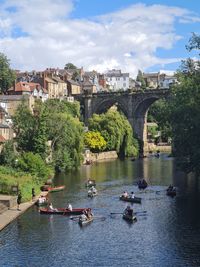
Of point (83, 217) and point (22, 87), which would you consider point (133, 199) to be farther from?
point (22, 87)

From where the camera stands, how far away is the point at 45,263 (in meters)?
36.1

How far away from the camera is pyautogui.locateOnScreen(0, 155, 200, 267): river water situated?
3678 centimetres

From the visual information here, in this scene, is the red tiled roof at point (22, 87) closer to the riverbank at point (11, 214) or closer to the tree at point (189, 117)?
the tree at point (189, 117)

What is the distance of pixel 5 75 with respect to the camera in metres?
135

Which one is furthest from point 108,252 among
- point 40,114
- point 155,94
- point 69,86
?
point 69,86

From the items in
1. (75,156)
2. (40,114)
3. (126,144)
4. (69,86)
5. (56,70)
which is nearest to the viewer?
(40,114)

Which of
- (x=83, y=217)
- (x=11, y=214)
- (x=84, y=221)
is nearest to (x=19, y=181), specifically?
(x=11, y=214)

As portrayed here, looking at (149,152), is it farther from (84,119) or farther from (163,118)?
(163,118)

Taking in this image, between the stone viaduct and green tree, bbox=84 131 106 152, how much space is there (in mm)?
27671

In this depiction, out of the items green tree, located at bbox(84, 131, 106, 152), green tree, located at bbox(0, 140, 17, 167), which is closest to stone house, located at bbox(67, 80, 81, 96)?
green tree, located at bbox(84, 131, 106, 152)

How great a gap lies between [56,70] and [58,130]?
107 meters

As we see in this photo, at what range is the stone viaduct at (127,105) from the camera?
14438 centimetres

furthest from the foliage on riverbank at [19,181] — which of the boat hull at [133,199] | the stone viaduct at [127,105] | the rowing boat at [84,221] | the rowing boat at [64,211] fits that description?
the stone viaduct at [127,105]

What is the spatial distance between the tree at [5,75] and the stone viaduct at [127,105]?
21825 millimetres
